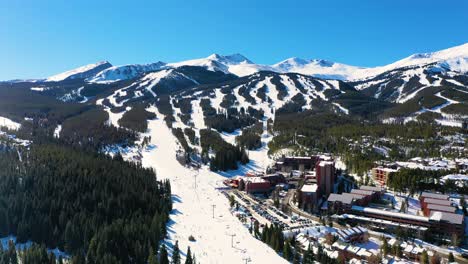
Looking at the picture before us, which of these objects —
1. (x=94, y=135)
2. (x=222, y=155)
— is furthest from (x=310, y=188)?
(x=94, y=135)

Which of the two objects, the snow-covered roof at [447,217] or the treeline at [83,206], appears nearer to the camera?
the treeline at [83,206]

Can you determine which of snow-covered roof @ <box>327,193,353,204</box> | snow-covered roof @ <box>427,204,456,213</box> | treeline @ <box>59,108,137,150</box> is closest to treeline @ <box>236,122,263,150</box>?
treeline @ <box>59,108,137,150</box>

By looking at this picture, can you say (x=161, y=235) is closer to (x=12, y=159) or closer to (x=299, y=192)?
(x=299, y=192)

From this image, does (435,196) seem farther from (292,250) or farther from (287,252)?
(287,252)

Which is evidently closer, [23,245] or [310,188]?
[23,245]

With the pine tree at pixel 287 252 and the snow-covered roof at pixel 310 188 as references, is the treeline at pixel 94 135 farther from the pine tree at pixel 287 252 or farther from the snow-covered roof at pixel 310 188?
the pine tree at pixel 287 252

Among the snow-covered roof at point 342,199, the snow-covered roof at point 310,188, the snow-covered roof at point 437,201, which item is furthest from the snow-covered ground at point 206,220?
the snow-covered roof at point 437,201

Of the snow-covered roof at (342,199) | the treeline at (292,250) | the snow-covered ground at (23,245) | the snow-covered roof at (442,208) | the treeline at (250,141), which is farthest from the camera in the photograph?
the treeline at (250,141)
